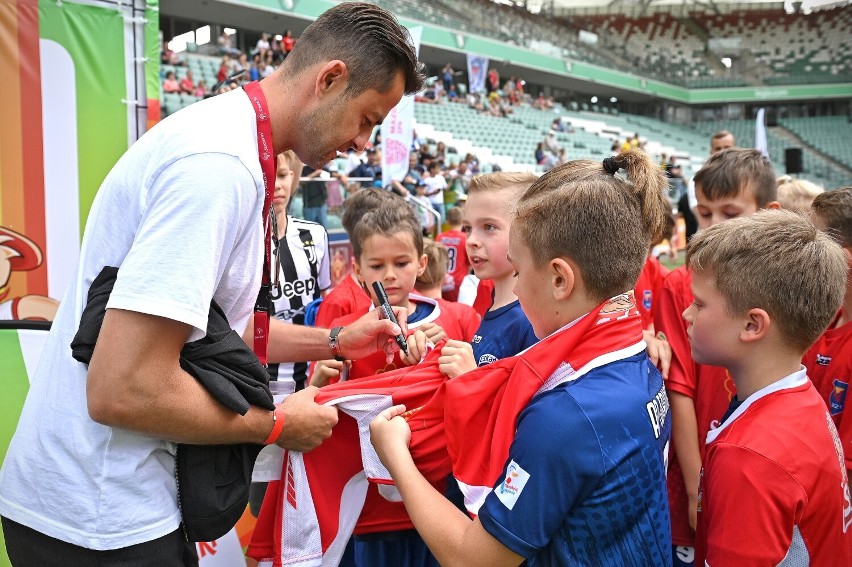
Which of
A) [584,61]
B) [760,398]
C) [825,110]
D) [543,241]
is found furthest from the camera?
[825,110]

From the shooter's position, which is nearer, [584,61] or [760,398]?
[760,398]

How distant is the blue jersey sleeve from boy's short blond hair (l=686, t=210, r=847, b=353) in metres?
0.63

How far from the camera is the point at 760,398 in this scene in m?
1.65

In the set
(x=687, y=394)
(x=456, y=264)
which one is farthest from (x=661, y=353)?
(x=456, y=264)

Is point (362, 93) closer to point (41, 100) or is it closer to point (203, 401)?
point (203, 401)

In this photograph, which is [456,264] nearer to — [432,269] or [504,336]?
[432,269]

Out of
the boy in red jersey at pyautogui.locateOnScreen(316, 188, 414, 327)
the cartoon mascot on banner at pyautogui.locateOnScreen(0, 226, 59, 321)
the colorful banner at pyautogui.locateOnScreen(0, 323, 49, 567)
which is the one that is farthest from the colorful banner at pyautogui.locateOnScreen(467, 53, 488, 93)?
the colorful banner at pyautogui.locateOnScreen(0, 323, 49, 567)

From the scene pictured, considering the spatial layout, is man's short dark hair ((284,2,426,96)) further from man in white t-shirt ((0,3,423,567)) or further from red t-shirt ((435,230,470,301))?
red t-shirt ((435,230,470,301))

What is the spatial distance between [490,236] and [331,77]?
3.40ft

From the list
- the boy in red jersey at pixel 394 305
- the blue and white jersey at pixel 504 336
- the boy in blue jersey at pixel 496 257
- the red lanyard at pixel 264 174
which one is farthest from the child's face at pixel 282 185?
the red lanyard at pixel 264 174

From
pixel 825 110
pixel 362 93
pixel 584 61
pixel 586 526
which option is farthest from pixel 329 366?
pixel 825 110

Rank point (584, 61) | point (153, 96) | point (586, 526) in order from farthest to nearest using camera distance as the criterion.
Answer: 1. point (584, 61)
2. point (153, 96)
3. point (586, 526)

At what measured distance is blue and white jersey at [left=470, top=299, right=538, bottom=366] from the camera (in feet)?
7.13

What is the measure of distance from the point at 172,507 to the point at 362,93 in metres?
1.03
